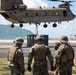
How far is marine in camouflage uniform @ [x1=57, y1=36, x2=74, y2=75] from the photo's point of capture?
11.2m

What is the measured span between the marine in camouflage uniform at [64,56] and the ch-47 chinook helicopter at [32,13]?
39.0m

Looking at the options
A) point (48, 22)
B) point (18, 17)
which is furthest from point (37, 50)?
point (48, 22)

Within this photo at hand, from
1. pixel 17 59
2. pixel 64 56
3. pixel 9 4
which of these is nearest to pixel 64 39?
pixel 64 56

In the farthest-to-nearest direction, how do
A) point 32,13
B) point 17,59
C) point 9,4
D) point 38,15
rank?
point 38,15
point 9,4
point 32,13
point 17,59

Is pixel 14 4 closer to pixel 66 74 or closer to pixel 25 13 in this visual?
pixel 25 13

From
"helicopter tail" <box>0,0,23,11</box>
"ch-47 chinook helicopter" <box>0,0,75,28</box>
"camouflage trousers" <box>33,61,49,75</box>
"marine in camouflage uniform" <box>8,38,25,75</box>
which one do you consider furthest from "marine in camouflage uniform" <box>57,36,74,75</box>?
"helicopter tail" <box>0,0,23,11</box>

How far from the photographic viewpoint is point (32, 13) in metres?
51.3

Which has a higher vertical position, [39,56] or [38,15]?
[38,15]

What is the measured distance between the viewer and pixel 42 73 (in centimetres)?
1100

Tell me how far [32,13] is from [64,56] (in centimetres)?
4037

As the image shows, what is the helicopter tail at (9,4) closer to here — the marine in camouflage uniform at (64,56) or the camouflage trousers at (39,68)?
the marine in camouflage uniform at (64,56)

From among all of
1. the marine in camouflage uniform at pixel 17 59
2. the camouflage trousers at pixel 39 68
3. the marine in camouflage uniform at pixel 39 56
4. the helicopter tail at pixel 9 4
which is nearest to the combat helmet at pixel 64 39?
the marine in camouflage uniform at pixel 39 56

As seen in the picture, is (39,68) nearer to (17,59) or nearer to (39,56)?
(39,56)

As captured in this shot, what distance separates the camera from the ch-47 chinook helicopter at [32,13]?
5047 centimetres
